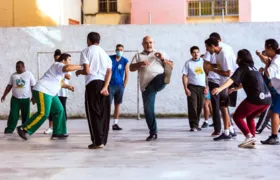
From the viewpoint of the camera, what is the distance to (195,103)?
12.2 meters

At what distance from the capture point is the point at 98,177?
261 inches

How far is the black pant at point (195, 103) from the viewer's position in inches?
479

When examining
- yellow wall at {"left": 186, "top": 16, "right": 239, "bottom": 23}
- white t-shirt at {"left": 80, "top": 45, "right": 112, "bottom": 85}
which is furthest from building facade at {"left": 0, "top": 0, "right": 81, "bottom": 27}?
white t-shirt at {"left": 80, "top": 45, "right": 112, "bottom": 85}

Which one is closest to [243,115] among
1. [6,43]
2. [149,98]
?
[149,98]

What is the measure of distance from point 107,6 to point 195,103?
1724cm

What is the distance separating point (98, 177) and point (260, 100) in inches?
130

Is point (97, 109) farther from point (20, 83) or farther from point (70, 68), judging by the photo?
point (20, 83)

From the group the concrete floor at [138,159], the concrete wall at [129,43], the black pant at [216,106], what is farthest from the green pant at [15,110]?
the concrete wall at [129,43]

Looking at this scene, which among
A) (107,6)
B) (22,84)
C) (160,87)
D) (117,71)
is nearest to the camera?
(160,87)

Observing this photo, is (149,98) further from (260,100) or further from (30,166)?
(30,166)

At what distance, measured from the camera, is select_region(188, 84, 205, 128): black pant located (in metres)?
12.2

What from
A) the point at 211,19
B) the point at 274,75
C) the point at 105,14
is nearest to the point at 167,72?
the point at 274,75

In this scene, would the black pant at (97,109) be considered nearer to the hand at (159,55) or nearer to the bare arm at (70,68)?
the bare arm at (70,68)

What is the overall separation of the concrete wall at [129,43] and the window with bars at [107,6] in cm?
1201
